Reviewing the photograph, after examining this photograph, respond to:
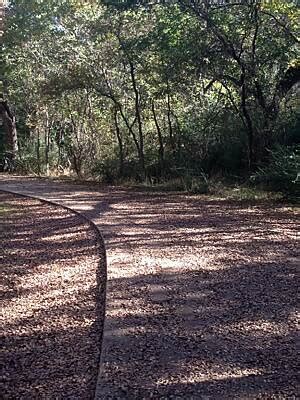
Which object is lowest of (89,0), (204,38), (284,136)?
(284,136)

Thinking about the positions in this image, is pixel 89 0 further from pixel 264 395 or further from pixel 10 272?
pixel 264 395

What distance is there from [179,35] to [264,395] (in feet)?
35.4

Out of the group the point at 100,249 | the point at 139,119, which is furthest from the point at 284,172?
the point at 139,119

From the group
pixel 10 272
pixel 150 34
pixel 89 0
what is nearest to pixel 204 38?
pixel 150 34

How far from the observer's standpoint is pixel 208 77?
43.2 feet

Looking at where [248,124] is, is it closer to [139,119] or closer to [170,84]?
[170,84]

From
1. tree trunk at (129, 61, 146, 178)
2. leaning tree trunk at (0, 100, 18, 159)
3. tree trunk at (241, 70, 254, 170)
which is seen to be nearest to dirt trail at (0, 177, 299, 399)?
tree trunk at (241, 70, 254, 170)

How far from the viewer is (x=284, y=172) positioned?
9.88m

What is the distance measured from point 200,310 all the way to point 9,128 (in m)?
22.7

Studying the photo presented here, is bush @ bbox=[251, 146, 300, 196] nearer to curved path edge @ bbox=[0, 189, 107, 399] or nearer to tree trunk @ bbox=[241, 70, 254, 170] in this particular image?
tree trunk @ bbox=[241, 70, 254, 170]

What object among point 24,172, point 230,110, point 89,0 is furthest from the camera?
point 24,172

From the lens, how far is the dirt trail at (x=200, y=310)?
289 centimetres

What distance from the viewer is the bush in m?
9.88

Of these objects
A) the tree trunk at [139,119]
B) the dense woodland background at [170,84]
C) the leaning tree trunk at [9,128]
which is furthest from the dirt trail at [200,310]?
the leaning tree trunk at [9,128]
